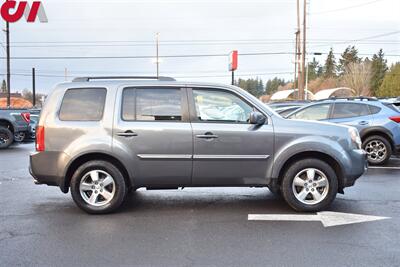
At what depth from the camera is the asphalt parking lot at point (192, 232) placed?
4.45m

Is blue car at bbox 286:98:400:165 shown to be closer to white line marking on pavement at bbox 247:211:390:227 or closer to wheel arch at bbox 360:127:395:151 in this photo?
wheel arch at bbox 360:127:395:151

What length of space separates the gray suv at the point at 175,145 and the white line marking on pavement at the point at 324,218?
20cm

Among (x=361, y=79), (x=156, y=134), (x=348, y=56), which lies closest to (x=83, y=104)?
(x=156, y=134)

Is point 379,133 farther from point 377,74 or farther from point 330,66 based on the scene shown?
point 330,66

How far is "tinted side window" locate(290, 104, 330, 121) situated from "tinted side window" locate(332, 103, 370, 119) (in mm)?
216

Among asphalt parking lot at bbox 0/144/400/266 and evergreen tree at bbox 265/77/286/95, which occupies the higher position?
evergreen tree at bbox 265/77/286/95

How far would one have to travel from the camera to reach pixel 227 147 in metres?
6.00

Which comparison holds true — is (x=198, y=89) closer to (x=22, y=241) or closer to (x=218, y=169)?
(x=218, y=169)

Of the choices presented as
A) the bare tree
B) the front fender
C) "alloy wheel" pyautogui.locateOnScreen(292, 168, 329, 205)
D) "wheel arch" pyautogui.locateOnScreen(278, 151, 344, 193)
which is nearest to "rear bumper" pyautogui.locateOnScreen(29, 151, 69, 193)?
the front fender

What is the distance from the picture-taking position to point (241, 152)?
6023 mm

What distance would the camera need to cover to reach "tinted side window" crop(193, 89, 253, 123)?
612 cm

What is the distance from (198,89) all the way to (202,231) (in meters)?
1.98

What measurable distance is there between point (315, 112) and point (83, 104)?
6.74m

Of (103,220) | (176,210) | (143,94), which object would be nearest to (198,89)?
(143,94)
